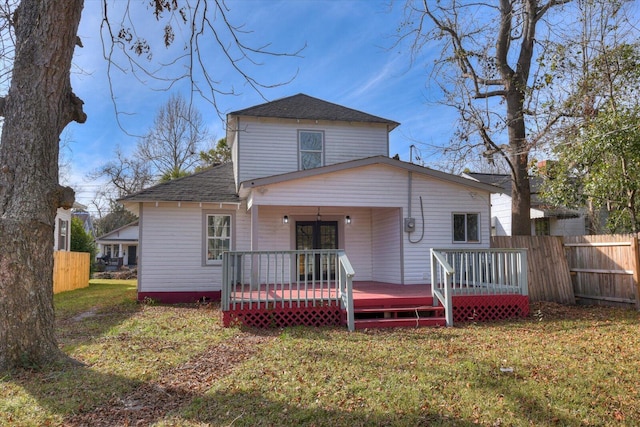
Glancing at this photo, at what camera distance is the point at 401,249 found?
1119cm

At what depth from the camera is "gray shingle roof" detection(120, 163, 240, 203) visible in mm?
11703

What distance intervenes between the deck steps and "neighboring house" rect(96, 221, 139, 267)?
28415mm

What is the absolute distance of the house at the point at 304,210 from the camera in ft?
34.7

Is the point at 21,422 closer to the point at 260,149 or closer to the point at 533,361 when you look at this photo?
the point at 533,361

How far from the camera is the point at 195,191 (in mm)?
12422

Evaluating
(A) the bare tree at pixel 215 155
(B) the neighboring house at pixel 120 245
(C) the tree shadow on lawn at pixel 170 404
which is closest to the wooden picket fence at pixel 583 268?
(C) the tree shadow on lawn at pixel 170 404

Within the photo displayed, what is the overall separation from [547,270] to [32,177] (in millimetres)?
Result: 11325

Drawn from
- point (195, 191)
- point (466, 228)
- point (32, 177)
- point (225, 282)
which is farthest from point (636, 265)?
point (32, 177)

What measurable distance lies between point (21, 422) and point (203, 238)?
8382 millimetres

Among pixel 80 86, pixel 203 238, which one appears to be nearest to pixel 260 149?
pixel 203 238

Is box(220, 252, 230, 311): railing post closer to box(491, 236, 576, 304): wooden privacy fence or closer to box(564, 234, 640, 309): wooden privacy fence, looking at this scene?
box(491, 236, 576, 304): wooden privacy fence

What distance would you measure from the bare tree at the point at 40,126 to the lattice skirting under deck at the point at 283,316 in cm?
319

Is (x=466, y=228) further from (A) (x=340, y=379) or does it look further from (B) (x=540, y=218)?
(B) (x=540, y=218)

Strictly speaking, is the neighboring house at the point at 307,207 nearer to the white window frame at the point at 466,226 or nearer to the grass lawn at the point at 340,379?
the white window frame at the point at 466,226
